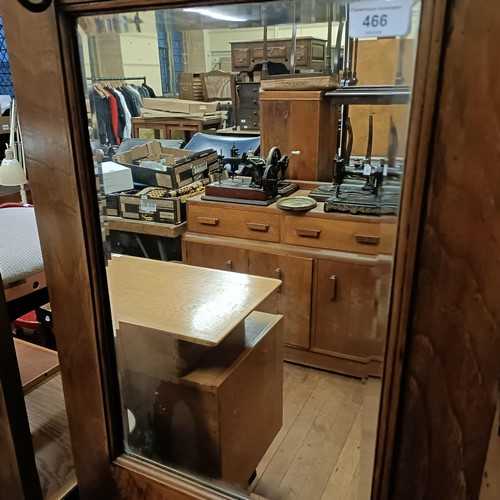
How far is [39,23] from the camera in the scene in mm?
630

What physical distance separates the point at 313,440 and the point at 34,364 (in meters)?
1.07

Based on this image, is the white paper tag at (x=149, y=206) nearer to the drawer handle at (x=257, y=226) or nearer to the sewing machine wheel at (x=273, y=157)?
the drawer handle at (x=257, y=226)

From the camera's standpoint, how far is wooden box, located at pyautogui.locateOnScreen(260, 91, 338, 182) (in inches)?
91.0

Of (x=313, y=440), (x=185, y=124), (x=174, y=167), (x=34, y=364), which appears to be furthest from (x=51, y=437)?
(x=185, y=124)

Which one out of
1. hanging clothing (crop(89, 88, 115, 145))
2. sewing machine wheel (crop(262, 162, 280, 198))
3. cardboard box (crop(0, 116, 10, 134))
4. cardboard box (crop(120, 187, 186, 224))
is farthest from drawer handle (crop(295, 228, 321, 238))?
cardboard box (crop(0, 116, 10, 134))

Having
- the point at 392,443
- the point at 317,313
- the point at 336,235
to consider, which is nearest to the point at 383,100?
the point at 392,443

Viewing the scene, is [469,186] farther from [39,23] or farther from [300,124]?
[300,124]

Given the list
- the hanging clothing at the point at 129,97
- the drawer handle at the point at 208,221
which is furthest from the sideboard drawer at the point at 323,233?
the hanging clothing at the point at 129,97

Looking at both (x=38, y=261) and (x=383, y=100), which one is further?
(x=38, y=261)

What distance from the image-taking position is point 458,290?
0.49m

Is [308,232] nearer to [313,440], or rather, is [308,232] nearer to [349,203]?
→ [349,203]

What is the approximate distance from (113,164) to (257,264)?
141 cm

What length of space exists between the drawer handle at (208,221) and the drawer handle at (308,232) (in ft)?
1.33

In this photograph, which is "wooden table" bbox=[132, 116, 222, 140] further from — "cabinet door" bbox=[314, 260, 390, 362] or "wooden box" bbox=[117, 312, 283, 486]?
"wooden box" bbox=[117, 312, 283, 486]
